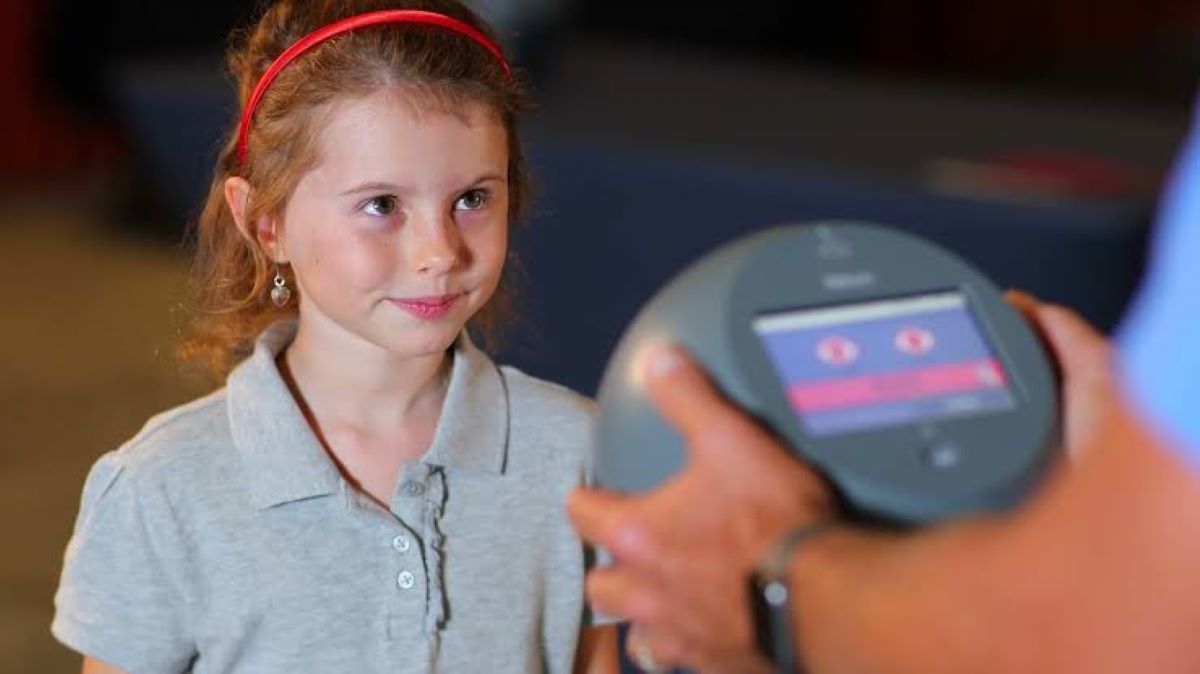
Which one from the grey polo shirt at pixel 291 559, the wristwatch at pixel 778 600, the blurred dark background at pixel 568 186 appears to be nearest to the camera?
the wristwatch at pixel 778 600

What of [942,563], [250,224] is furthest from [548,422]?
[942,563]

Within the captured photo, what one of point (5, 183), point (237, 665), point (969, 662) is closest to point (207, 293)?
point (237, 665)

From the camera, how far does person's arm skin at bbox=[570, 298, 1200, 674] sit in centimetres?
78

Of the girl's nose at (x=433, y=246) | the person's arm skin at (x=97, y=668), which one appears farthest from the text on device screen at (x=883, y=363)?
the person's arm skin at (x=97, y=668)

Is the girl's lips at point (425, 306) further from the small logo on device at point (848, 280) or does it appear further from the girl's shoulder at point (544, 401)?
the small logo on device at point (848, 280)

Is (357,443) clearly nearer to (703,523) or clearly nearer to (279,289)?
(279,289)

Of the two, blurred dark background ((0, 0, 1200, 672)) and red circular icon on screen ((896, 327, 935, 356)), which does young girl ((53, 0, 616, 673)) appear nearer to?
blurred dark background ((0, 0, 1200, 672))

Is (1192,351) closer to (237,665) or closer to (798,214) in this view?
(237,665)

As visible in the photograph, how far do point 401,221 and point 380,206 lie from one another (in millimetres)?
16

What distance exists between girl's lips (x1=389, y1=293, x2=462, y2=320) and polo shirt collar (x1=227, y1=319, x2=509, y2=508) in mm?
80

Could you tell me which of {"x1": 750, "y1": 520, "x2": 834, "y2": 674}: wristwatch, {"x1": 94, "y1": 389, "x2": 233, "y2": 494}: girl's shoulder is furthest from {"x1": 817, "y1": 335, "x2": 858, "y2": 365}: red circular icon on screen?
{"x1": 94, "y1": 389, "x2": 233, "y2": 494}: girl's shoulder

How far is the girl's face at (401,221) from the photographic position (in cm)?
125

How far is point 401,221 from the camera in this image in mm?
1259

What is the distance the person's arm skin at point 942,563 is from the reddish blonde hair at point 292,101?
33 centimetres
